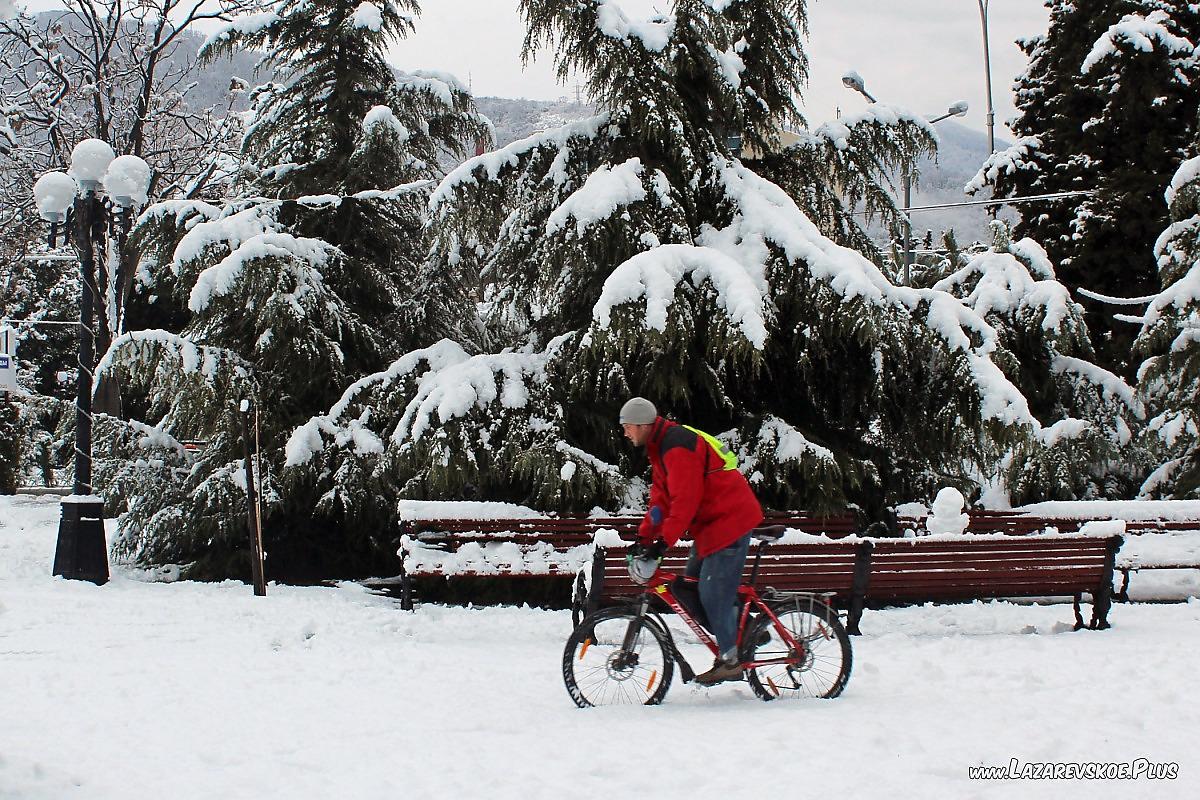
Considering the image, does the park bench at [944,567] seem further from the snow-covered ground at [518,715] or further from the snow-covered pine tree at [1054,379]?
the snow-covered pine tree at [1054,379]

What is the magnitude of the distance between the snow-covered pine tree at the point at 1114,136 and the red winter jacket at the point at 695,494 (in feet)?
52.5

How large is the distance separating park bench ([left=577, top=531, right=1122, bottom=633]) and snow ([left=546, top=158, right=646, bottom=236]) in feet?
11.1

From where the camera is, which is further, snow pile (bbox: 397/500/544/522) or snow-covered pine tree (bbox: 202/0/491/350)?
snow-covered pine tree (bbox: 202/0/491/350)

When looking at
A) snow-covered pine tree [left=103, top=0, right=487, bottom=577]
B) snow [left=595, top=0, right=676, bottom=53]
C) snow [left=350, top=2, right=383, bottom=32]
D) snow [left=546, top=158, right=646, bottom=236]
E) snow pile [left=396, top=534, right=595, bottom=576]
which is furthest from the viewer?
snow [left=350, top=2, right=383, bottom=32]

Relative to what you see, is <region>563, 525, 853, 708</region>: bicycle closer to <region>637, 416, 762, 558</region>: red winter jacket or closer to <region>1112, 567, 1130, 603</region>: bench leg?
<region>637, 416, 762, 558</region>: red winter jacket

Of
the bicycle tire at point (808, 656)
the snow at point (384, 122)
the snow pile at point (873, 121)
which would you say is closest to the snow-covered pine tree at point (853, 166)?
the snow pile at point (873, 121)

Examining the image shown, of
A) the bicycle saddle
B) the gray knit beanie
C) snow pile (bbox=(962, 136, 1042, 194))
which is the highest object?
snow pile (bbox=(962, 136, 1042, 194))

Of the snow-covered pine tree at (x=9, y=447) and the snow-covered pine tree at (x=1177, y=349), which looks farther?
the snow-covered pine tree at (x=9, y=447)

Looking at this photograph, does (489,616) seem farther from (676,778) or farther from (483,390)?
(676,778)

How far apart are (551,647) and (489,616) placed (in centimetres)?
158

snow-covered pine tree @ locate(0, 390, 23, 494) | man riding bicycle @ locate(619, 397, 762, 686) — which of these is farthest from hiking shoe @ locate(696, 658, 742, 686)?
snow-covered pine tree @ locate(0, 390, 23, 494)

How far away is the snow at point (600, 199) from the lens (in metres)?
10.9

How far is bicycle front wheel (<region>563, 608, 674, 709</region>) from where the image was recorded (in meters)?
6.21

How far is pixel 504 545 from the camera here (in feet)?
34.5
